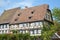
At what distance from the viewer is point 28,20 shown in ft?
184

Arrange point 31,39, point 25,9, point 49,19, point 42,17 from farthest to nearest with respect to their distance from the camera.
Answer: point 25,9 → point 49,19 → point 42,17 → point 31,39

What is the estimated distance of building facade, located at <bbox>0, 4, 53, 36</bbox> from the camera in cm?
5376

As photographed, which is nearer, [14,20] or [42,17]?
[42,17]

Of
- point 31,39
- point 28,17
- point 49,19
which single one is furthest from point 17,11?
point 31,39

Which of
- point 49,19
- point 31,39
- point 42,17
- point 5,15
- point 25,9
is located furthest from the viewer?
point 5,15

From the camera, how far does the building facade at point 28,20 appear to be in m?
53.8

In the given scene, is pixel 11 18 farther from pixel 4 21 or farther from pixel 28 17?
pixel 28 17

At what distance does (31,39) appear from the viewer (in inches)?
1822

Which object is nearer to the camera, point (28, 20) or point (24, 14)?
point (28, 20)

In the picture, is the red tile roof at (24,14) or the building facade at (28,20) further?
the red tile roof at (24,14)

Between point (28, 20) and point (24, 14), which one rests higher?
point (24, 14)

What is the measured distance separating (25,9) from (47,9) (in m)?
8.66

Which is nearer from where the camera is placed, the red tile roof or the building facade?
the building facade

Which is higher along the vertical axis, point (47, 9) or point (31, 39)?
point (47, 9)
